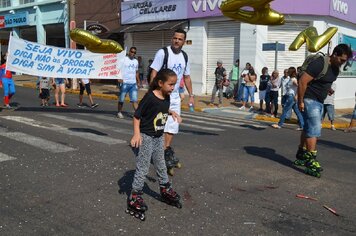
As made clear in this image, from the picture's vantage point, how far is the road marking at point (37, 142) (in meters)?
7.22

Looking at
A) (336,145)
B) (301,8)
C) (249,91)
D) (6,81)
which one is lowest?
(336,145)

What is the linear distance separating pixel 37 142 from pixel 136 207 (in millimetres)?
4118

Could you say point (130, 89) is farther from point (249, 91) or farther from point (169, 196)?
point (169, 196)

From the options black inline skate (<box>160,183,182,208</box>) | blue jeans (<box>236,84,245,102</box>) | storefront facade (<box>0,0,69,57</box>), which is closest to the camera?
black inline skate (<box>160,183,182,208</box>)

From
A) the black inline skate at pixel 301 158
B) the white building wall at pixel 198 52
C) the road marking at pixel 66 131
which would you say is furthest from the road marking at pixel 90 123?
the white building wall at pixel 198 52

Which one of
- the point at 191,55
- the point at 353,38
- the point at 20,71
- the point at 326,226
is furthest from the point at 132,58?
the point at 353,38

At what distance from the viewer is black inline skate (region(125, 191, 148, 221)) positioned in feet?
13.8

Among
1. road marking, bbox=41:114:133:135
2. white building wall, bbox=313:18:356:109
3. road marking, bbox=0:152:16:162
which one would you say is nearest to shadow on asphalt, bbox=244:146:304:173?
road marking, bbox=41:114:133:135

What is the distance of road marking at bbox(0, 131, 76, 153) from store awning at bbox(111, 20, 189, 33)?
1327 centimetres

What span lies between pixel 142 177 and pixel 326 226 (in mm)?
1926

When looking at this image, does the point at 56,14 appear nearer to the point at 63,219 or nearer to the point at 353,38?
the point at 353,38

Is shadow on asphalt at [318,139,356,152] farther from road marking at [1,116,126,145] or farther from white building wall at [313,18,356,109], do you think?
white building wall at [313,18,356,109]

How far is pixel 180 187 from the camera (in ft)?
17.3

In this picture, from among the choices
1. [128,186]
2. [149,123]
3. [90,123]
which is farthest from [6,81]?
[149,123]
